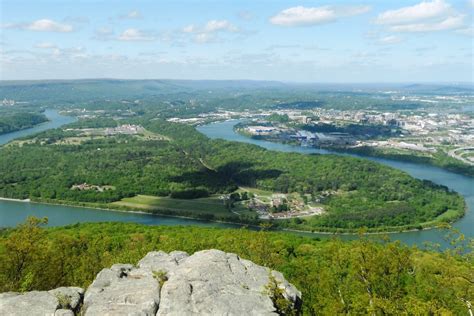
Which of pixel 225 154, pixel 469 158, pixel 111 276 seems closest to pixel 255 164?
pixel 225 154

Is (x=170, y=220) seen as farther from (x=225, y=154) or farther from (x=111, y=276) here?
(x=111, y=276)

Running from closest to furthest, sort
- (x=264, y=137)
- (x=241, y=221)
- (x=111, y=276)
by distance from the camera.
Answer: (x=111, y=276) < (x=241, y=221) < (x=264, y=137)

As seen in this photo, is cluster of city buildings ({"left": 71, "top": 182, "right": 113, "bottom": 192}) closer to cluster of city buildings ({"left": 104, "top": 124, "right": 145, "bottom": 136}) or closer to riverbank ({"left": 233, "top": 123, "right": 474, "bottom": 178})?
cluster of city buildings ({"left": 104, "top": 124, "right": 145, "bottom": 136})

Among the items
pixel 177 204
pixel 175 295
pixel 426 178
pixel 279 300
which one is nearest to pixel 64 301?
pixel 175 295

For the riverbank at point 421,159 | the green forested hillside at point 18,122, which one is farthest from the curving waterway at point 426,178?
the green forested hillside at point 18,122

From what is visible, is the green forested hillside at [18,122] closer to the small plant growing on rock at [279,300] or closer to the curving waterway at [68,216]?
the curving waterway at [68,216]
